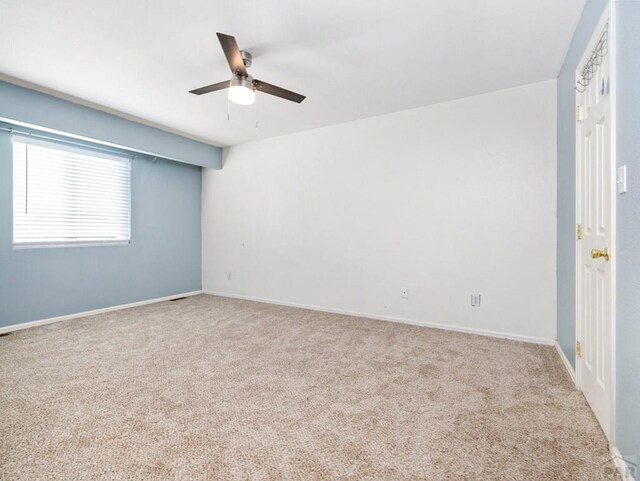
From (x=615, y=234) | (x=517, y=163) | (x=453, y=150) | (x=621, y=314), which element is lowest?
(x=621, y=314)

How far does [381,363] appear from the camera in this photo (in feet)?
8.48

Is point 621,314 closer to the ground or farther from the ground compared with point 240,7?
closer to the ground

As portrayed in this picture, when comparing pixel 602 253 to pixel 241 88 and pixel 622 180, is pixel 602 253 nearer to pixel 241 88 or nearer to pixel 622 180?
pixel 622 180

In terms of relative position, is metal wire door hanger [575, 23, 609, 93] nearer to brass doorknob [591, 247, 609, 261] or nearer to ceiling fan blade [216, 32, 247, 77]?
brass doorknob [591, 247, 609, 261]

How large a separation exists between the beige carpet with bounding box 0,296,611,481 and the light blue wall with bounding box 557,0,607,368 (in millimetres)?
341

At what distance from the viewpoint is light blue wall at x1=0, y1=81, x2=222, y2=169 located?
3.11 meters

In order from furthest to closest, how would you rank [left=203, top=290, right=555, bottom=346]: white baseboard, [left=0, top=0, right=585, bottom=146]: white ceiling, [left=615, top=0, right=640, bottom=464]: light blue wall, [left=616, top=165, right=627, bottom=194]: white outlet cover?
[left=203, top=290, right=555, bottom=346]: white baseboard → [left=0, top=0, right=585, bottom=146]: white ceiling → [left=616, top=165, right=627, bottom=194]: white outlet cover → [left=615, top=0, right=640, bottom=464]: light blue wall

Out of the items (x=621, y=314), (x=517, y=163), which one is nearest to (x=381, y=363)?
(x=621, y=314)

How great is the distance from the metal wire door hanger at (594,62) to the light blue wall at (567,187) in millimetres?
178

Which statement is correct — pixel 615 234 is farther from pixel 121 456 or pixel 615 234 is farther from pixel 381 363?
pixel 121 456

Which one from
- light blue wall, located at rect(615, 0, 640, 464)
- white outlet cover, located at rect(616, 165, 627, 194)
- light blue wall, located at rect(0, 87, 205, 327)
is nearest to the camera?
light blue wall, located at rect(615, 0, 640, 464)

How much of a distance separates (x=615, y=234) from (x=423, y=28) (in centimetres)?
176

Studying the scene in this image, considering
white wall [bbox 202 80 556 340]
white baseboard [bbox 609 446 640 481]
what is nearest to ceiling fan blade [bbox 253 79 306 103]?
white wall [bbox 202 80 556 340]

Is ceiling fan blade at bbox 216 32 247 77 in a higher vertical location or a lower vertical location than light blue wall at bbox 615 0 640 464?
higher
